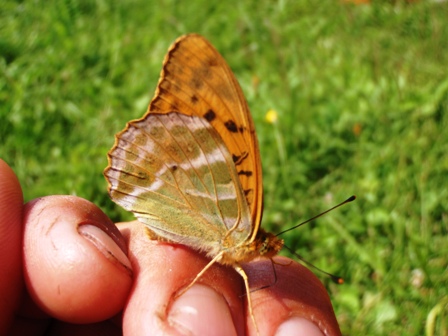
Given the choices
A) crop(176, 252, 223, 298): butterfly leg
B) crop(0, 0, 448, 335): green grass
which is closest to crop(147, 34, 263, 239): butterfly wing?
crop(176, 252, 223, 298): butterfly leg

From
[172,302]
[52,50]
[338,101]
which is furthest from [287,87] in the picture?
[172,302]

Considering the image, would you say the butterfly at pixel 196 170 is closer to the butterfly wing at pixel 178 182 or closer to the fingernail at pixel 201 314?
the butterfly wing at pixel 178 182

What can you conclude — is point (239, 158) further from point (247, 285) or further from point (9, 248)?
point (9, 248)

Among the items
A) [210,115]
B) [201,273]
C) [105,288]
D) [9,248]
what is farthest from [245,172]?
[9,248]

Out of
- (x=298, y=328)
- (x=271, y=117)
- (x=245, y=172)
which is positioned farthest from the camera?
(x=271, y=117)

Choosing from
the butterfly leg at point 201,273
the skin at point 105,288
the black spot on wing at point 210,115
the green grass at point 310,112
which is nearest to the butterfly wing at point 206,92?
the black spot on wing at point 210,115

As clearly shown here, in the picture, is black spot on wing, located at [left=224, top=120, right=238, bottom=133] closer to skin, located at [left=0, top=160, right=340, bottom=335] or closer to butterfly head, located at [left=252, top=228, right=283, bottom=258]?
butterfly head, located at [left=252, top=228, right=283, bottom=258]

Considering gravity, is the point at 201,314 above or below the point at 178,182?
below
